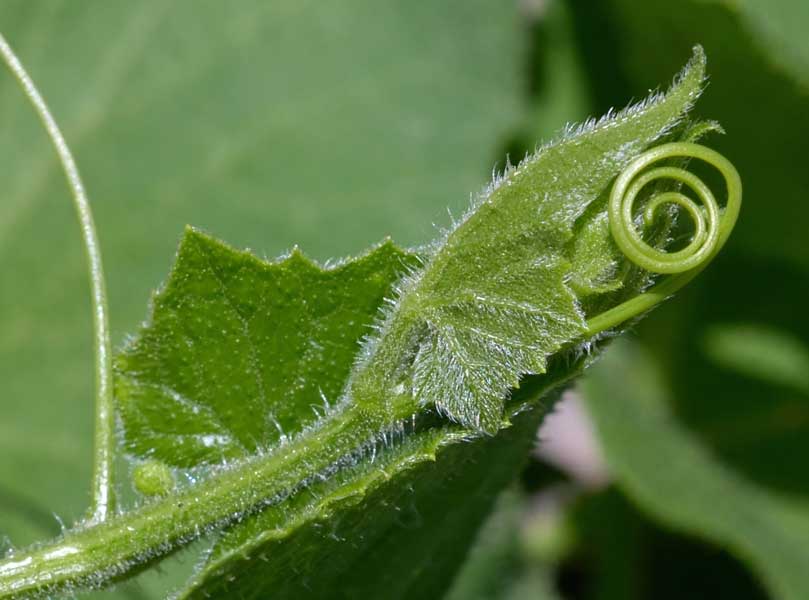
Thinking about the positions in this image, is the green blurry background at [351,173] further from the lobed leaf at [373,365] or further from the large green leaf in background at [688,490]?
the lobed leaf at [373,365]

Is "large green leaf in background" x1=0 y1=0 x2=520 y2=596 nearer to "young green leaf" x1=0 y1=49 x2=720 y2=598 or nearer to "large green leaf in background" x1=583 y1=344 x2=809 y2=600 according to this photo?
"large green leaf in background" x1=583 y1=344 x2=809 y2=600

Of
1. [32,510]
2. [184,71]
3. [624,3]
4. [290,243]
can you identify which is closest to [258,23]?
[184,71]

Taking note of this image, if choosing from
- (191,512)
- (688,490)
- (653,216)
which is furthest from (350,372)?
(688,490)

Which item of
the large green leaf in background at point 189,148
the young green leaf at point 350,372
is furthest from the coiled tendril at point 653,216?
the large green leaf in background at point 189,148

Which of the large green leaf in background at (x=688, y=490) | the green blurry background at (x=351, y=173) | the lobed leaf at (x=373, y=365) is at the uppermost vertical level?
the green blurry background at (x=351, y=173)

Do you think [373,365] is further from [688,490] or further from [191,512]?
[688,490]

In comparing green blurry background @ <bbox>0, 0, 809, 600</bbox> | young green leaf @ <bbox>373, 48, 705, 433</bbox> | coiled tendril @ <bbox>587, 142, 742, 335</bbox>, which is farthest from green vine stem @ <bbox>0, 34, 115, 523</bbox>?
green blurry background @ <bbox>0, 0, 809, 600</bbox>
